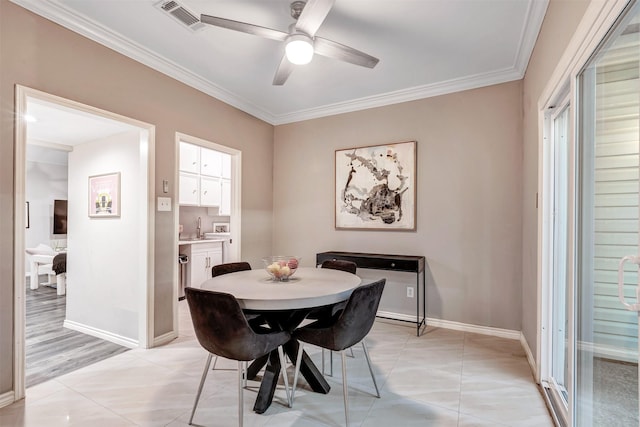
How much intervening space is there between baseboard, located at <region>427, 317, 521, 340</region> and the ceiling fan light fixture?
287 centimetres

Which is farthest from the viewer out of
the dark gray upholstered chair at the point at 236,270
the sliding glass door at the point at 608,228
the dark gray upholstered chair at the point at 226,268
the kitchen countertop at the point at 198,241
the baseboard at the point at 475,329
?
the kitchen countertop at the point at 198,241

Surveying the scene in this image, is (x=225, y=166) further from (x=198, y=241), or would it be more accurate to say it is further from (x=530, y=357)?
Result: (x=530, y=357)

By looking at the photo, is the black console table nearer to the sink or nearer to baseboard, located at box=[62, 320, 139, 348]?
baseboard, located at box=[62, 320, 139, 348]

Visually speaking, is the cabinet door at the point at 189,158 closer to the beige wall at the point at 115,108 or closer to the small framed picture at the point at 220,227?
the beige wall at the point at 115,108

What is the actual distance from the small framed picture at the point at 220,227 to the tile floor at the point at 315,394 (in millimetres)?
2957

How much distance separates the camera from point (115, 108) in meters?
2.53

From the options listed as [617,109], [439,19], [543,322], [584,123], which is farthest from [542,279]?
[439,19]

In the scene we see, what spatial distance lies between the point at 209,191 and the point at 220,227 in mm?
928

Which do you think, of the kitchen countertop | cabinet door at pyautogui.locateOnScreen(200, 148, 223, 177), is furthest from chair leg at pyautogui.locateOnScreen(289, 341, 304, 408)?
cabinet door at pyautogui.locateOnScreen(200, 148, 223, 177)

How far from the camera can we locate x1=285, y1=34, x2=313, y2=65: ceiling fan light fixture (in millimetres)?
2020

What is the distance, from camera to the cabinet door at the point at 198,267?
448 cm

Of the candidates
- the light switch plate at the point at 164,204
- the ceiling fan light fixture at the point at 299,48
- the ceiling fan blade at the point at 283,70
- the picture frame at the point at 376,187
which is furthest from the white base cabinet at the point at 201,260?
the ceiling fan light fixture at the point at 299,48

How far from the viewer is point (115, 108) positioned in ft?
8.29

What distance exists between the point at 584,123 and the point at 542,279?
3.55ft
